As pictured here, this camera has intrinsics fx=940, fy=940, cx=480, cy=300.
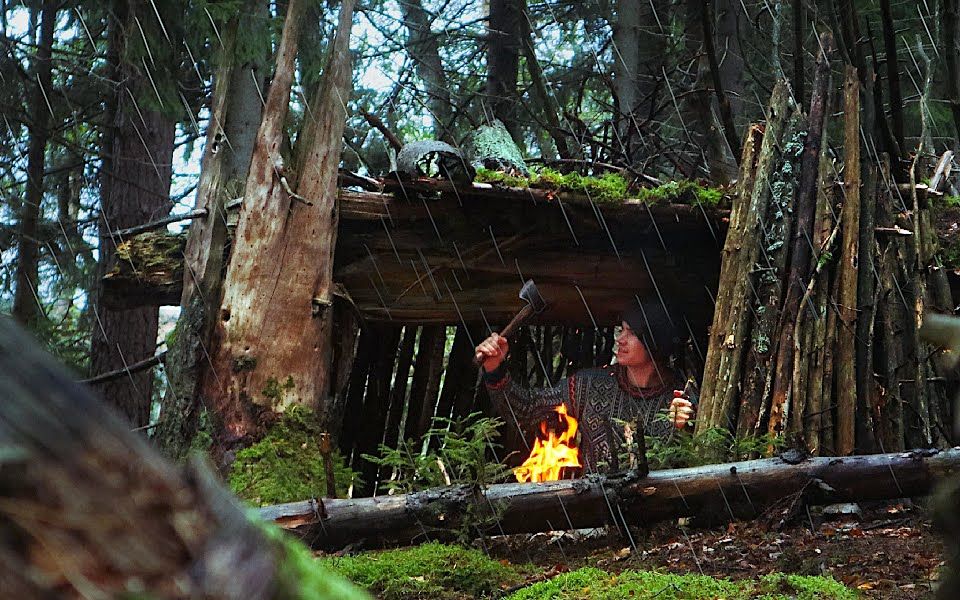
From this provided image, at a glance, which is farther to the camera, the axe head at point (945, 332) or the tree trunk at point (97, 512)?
the axe head at point (945, 332)

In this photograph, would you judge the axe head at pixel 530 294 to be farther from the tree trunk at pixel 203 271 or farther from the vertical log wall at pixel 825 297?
the tree trunk at pixel 203 271

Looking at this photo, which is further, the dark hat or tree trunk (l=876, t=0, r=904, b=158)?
the dark hat

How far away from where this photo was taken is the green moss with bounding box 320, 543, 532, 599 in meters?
4.36

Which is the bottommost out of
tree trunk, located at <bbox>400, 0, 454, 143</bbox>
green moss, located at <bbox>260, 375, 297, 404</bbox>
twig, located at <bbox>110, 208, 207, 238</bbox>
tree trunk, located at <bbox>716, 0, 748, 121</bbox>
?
green moss, located at <bbox>260, 375, 297, 404</bbox>

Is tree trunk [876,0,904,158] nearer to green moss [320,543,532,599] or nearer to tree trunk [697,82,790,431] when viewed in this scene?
tree trunk [697,82,790,431]

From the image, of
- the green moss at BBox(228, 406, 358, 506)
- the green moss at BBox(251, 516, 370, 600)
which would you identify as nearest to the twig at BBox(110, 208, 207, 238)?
the green moss at BBox(228, 406, 358, 506)

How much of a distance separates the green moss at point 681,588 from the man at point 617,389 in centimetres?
322

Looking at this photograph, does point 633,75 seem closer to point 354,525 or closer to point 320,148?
point 320,148

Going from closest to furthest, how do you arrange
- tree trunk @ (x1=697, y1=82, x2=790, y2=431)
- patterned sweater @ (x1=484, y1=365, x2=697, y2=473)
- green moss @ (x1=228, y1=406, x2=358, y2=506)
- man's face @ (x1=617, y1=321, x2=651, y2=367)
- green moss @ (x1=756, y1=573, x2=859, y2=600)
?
green moss @ (x1=756, y1=573, x2=859, y2=600) < green moss @ (x1=228, y1=406, x2=358, y2=506) < tree trunk @ (x1=697, y1=82, x2=790, y2=431) < man's face @ (x1=617, y1=321, x2=651, y2=367) < patterned sweater @ (x1=484, y1=365, x2=697, y2=473)

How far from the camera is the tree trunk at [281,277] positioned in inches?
243

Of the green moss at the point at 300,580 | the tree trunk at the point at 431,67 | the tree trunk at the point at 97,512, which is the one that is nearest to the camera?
the tree trunk at the point at 97,512

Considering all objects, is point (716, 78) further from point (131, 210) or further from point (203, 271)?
point (131, 210)

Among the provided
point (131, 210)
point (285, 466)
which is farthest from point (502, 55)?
point (285, 466)

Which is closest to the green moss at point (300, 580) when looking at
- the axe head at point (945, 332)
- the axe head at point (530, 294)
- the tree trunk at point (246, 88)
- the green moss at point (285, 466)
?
the axe head at point (945, 332)
